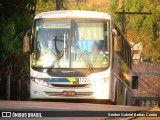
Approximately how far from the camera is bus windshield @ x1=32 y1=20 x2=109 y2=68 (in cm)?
1619

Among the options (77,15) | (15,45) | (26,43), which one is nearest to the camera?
(26,43)

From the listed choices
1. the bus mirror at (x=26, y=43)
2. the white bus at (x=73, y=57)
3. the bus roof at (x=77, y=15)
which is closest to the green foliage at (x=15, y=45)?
the bus roof at (x=77, y=15)

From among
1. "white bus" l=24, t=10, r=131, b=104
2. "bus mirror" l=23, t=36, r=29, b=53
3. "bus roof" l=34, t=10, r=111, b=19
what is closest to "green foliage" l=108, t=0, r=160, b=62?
"bus roof" l=34, t=10, r=111, b=19

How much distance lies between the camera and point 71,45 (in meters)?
16.3

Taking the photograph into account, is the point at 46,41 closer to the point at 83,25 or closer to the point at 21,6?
the point at 83,25

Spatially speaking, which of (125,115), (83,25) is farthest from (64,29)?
(125,115)

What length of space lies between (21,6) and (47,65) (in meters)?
9.02

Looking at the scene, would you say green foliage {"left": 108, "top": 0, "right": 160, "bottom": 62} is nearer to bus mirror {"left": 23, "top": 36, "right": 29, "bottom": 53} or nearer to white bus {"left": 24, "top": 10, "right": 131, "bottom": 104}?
white bus {"left": 24, "top": 10, "right": 131, "bottom": 104}

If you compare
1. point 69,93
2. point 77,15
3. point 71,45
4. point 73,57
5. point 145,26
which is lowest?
point 69,93

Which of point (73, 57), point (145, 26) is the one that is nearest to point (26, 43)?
point (73, 57)

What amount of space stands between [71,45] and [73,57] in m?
0.40

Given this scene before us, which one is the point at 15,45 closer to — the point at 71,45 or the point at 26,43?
the point at 26,43

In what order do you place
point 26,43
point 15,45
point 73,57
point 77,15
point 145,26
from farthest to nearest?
point 145,26, point 15,45, point 77,15, point 26,43, point 73,57

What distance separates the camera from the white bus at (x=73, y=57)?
53.0ft
